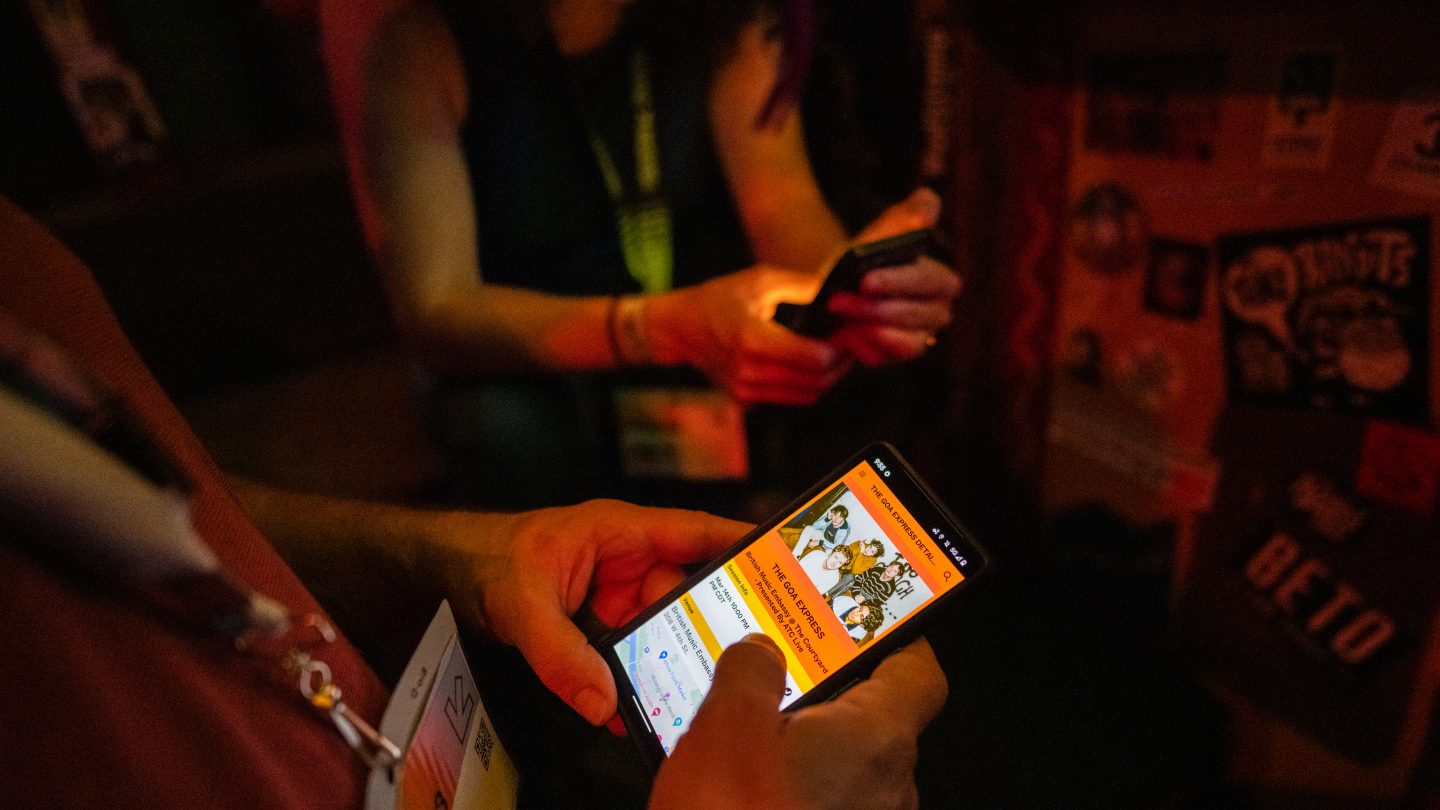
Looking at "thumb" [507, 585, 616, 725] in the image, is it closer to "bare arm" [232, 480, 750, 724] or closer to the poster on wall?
"bare arm" [232, 480, 750, 724]

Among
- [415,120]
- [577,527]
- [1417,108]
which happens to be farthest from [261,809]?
[1417,108]

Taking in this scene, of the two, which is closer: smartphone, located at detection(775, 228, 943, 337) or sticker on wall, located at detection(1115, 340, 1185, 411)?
smartphone, located at detection(775, 228, 943, 337)

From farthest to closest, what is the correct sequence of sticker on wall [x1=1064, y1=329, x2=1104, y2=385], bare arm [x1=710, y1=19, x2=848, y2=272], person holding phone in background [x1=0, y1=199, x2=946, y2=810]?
sticker on wall [x1=1064, y1=329, x2=1104, y2=385]
bare arm [x1=710, y1=19, x2=848, y2=272]
person holding phone in background [x1=0, y1=199, x2=946, y2=810]

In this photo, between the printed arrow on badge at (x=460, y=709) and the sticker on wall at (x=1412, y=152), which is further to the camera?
the sticker on wall at (x=1412, y=152)

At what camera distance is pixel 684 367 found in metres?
0.80

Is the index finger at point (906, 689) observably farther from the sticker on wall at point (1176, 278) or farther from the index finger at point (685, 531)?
the sticker on wall at point (1176, 278)

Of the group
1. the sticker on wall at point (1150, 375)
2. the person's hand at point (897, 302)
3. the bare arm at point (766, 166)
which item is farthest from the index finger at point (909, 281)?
the sticker on wall at point (1150, 375)

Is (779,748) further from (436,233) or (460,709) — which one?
(436,233)

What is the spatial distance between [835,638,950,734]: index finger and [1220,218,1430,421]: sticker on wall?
64cm

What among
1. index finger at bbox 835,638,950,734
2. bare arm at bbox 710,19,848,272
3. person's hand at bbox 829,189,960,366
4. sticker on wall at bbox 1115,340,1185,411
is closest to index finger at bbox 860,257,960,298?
person's hand at bbox 829,189,960,366

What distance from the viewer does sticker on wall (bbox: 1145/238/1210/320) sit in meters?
0.87

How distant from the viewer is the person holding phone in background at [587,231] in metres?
0.66

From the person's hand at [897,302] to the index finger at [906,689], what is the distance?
327 millimetres

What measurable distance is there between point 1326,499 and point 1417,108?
0.41 m
